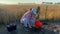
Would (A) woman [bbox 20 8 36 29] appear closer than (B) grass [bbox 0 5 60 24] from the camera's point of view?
Yes

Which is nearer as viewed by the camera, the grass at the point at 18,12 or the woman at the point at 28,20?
the woman at the point at 28,20

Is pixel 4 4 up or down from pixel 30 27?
up

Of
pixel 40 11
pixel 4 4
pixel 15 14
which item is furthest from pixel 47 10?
pixel 4 4

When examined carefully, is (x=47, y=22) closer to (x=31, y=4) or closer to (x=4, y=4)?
(x=31, y=4)

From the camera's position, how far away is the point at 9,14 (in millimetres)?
1226

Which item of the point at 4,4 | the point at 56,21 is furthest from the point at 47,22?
the point at 4,4

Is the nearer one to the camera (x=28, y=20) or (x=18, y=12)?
(x=28, y=20)

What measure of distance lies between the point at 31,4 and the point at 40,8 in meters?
0.10

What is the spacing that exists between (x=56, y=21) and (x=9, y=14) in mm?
451

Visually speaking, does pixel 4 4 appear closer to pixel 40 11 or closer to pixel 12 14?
pixel 12 14

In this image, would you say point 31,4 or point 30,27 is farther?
point 31,4

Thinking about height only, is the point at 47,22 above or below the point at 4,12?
below

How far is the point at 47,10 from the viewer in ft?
4.20

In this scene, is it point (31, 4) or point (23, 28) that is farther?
point (31, 4)
